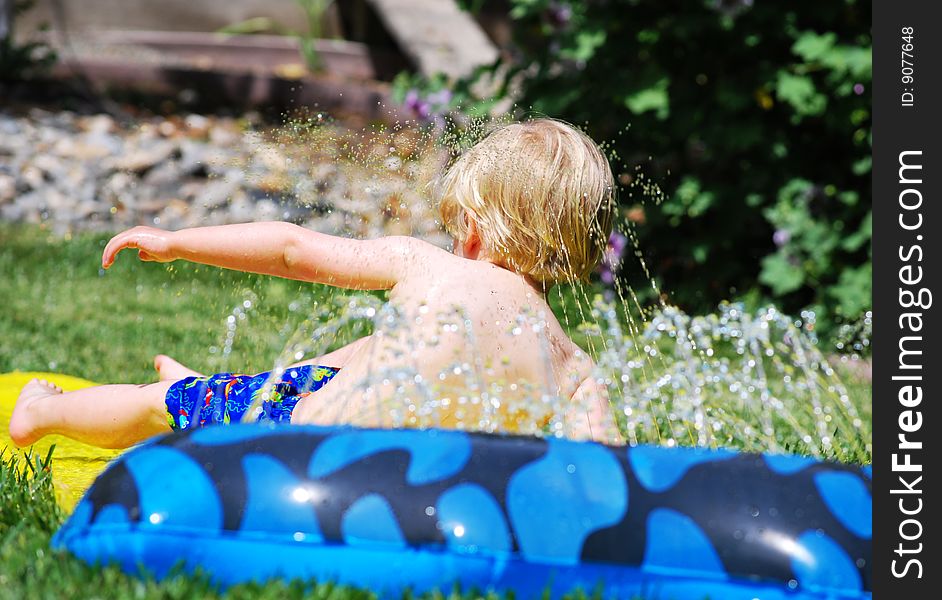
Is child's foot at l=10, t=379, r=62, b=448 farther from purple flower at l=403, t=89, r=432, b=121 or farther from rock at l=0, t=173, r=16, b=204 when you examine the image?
rock at l=0, t=173, r=16, b=204

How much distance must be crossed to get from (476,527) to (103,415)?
109 cm

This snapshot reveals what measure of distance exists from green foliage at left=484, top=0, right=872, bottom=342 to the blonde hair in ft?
7.02

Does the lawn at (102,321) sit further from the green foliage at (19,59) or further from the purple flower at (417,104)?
the green foliage at (19,59)

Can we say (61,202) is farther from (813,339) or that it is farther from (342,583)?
(342,583)

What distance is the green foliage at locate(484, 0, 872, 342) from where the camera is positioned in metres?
4.33

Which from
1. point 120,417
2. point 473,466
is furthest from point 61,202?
point 473,466

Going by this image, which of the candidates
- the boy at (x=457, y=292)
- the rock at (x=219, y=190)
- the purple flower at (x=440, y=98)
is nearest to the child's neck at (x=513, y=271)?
the boy at (x=457, y=292)

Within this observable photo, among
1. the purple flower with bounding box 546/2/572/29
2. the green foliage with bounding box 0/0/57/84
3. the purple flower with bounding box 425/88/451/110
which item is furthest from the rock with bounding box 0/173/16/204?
the purple flower with bounding box 546/2/572/29

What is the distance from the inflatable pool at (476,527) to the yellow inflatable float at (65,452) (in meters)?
0.45

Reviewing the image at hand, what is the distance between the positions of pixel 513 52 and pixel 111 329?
2266mm

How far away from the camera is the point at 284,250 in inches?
84.7

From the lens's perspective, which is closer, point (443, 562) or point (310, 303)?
point (443, 562)

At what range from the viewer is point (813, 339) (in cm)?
412

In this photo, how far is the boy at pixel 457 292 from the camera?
2.08 m
